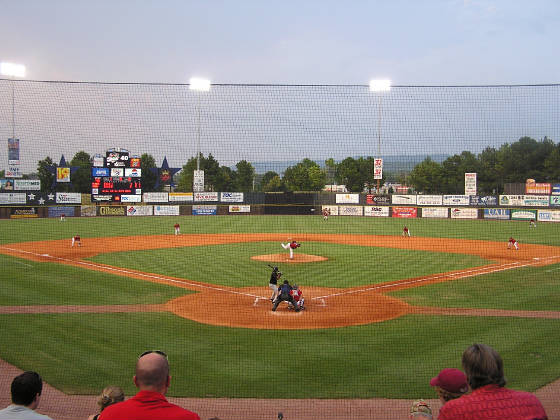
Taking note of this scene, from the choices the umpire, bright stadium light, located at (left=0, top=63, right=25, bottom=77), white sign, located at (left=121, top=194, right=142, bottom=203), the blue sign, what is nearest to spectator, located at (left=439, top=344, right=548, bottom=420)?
the umpire

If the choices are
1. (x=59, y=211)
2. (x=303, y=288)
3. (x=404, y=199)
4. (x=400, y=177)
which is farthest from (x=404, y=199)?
(x=303, y=288)

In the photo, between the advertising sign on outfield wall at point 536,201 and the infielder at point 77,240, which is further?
the advertising sign on outfield wall at point 536,201

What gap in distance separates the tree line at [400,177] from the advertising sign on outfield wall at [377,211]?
8.57 feet

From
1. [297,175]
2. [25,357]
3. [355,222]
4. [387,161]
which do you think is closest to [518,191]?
[355,222]

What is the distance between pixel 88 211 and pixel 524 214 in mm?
43631

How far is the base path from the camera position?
527 inches

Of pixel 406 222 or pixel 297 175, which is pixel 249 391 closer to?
pixel 297 175

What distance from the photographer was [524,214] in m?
47.4

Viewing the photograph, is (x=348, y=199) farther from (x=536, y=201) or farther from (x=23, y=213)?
(x=23, y=213)

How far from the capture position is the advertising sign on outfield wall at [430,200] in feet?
170

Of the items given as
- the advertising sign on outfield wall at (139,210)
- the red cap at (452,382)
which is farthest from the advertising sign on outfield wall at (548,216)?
the red cap at (452,382)

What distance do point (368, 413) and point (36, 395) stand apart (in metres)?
5.45

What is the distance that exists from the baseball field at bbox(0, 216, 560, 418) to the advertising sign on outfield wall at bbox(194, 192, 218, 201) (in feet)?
80.2

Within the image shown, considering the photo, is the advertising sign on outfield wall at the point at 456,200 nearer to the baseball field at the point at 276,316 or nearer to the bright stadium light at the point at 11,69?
the baseball field at the point at 276,316
